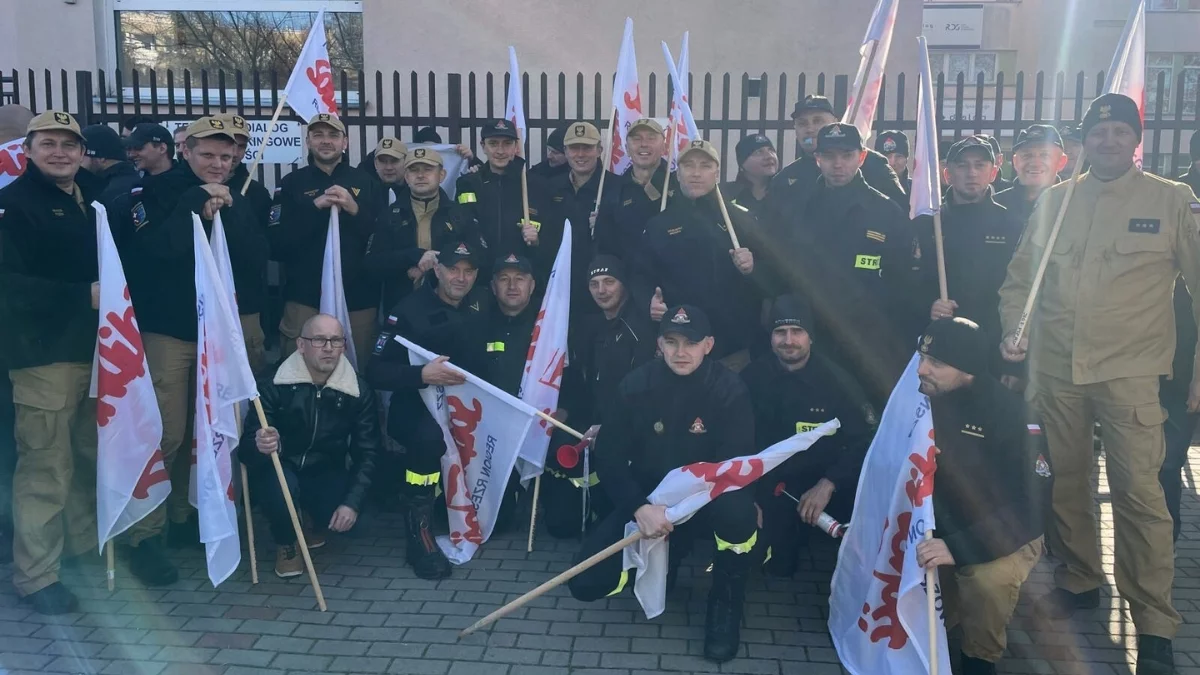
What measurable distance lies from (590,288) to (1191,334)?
339 cm

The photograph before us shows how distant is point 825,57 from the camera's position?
35.8 feet

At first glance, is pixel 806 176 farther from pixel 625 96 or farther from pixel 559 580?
pixel 559 580

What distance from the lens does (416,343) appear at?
5.64m

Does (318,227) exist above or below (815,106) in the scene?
below

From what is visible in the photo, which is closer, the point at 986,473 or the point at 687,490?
the point at 986,473

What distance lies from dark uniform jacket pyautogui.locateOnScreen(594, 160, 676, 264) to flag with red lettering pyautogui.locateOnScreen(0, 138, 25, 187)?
3.58 m

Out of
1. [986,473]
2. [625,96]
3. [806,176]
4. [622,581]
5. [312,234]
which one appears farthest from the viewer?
[625,96]

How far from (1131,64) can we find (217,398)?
519cm

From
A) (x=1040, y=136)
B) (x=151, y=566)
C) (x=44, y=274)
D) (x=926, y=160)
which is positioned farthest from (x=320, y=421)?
(x=1040, y=136)

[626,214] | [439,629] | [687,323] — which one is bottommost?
[439,629]

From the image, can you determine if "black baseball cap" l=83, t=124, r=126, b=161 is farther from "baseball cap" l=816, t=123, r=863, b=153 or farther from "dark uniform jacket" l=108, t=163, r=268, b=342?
"baseball cap" l=816, t=123, r=863, b=153

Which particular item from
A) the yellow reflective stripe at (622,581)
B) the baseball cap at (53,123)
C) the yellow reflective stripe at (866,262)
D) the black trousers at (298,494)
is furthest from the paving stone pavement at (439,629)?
the baseball cap at (53,123)

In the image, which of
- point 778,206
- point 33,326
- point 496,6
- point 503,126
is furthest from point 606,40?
point 33,326

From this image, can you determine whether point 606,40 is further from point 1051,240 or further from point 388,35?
point 1051,240
